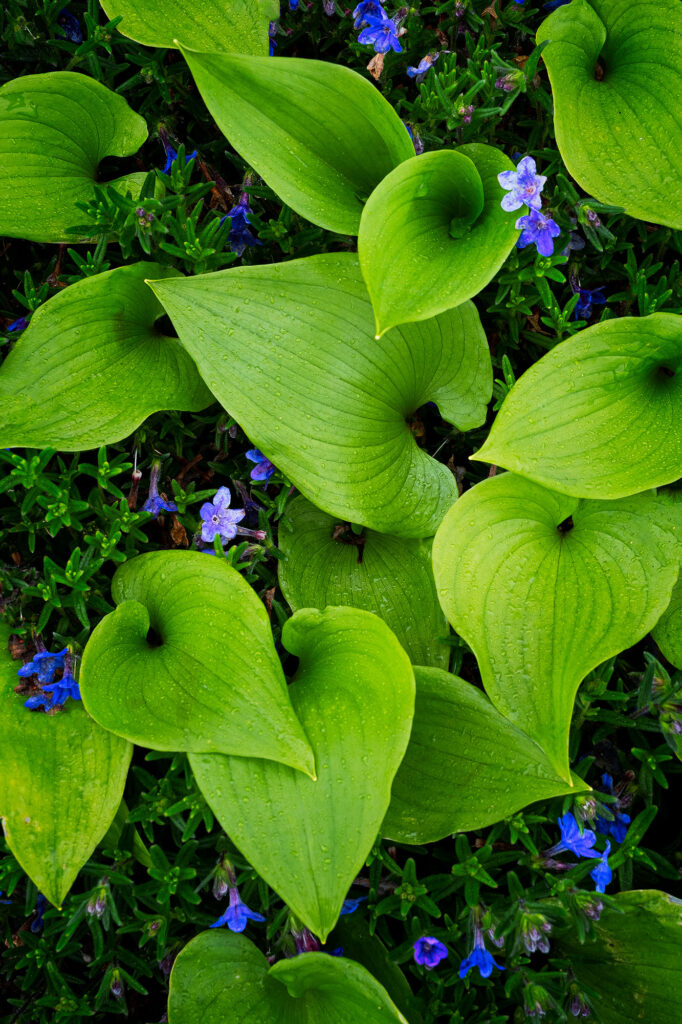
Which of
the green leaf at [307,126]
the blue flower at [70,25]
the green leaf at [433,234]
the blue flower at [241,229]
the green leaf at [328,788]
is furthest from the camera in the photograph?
the blue flower at [70,25]

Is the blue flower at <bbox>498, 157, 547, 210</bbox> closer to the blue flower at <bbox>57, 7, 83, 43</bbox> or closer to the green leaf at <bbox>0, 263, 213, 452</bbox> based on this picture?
the green leaf at <bbox>0, 263, 213, 452</bbox>

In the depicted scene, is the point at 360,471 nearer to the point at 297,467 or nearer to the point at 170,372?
the point at 297,467

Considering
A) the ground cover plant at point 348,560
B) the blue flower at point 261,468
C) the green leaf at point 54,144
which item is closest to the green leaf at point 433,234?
the ground cover plant at point 348,560

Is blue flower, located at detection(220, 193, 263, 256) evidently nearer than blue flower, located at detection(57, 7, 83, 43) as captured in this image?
Yes

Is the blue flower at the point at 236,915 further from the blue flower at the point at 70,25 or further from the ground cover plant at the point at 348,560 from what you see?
the blue flower at the point at 70,25

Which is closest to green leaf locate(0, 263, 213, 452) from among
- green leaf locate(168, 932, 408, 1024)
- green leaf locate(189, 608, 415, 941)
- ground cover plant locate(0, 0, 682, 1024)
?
ground cover plant locate(0, 0, 682, 1024)

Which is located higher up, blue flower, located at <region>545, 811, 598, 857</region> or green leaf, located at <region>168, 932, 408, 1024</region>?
blue flower, located at <region>545, 811, 598, 857</region>

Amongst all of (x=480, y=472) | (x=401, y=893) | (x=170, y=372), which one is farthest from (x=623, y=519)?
(x=170, y=372)
